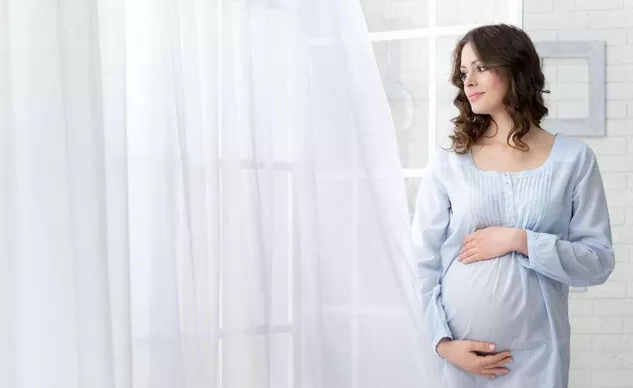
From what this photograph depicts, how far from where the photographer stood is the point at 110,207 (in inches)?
43.7

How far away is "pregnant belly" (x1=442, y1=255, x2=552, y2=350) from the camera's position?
207cm

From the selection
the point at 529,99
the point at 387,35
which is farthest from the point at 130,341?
the point at 387,35

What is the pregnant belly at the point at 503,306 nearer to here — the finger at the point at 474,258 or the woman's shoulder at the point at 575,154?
the finger at the point at 474,258

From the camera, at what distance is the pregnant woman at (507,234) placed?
207 cm

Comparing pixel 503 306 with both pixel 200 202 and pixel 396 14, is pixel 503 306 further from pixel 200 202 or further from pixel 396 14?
pixel 396 14

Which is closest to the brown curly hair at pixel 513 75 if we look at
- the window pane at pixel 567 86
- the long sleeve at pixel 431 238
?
the long sleeve at pixel 431 238

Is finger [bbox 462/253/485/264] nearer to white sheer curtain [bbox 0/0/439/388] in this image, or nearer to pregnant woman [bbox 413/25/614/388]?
pregnant woman [bbox 413/25/614/388]

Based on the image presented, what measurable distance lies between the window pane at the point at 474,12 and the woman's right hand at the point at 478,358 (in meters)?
1.05

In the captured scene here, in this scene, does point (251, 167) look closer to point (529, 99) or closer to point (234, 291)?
point (234, 291)

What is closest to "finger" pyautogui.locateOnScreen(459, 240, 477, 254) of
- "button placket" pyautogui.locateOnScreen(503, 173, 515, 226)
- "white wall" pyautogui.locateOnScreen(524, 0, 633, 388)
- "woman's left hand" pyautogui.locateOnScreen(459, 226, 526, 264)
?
"woman's left hand" pyautogui.locateOnScreen(459, 226, 526, 264)

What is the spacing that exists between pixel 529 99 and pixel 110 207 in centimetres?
137

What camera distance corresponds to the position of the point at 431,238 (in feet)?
7.28

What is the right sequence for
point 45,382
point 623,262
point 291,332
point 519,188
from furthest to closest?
1. point 623,262
2. point 519,188
3. point 291,332
4. point 45,382

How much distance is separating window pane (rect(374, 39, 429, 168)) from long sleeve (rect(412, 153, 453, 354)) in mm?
433
